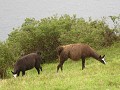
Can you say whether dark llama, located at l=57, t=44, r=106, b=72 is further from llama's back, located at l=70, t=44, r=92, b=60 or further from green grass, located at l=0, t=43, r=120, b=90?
green grass, located at l=0, t=43, r=120, b=90

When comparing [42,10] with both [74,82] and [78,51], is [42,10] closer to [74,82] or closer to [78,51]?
[78,51]

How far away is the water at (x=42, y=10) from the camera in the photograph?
4842 centimetres

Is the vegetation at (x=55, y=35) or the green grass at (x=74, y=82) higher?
the green grass at (x=74, y=82)

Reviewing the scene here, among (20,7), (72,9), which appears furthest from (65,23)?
(20,7)

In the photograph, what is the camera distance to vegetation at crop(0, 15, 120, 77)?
2589 centimetres

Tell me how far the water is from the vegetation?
14256 mm

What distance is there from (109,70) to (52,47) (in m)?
15.7

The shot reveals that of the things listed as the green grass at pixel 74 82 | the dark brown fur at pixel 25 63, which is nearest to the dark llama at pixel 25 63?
the dark brown fur at pixel 25 63

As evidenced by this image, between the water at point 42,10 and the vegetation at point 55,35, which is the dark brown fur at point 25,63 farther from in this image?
the water at point 42,10

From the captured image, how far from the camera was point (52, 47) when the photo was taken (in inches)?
1099

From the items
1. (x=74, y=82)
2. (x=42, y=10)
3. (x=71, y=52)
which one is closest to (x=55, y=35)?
(x=71, y=52)

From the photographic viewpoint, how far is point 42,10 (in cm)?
5672

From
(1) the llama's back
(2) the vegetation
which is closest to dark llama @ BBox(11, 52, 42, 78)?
(1) the llama's back

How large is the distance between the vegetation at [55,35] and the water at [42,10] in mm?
14256
